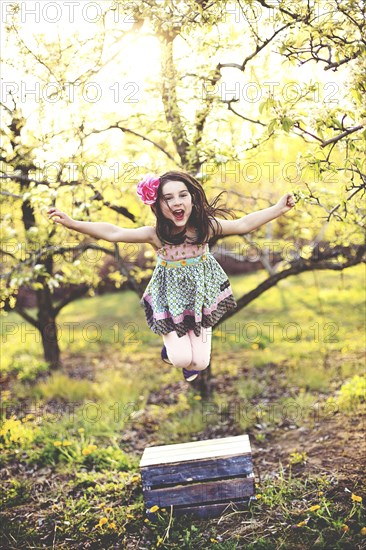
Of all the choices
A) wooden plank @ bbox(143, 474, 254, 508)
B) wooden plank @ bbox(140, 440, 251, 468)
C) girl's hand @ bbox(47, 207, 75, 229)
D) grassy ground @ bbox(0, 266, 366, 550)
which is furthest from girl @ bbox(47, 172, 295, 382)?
grassy ground @ bbox(0, 266, 366, 550)

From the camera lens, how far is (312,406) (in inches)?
211

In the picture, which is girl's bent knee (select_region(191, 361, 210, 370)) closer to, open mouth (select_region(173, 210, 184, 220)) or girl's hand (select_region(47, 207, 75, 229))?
open mouth (select_region(173, 210, 184, 220))

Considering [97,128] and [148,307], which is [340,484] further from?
[97,128]

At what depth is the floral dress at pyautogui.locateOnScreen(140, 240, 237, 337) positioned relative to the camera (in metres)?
3.52

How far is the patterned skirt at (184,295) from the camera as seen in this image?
3520 millimetres

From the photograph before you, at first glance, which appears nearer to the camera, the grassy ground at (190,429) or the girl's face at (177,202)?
the girl's face at (177,202)

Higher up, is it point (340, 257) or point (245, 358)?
point (340, 257)

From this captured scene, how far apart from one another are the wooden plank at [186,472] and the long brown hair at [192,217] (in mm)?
1461

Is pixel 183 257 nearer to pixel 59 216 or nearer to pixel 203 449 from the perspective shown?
pixel 59 216

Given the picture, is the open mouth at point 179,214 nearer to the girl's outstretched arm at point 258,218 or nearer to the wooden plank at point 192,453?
the girl's outstretched arm at point 258,218

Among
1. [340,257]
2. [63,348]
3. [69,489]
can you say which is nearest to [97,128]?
[340,257]

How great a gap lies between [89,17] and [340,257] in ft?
9.86

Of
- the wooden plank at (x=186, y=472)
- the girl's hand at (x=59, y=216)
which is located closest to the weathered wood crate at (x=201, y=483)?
the wooden plank at (x=186, y=472)

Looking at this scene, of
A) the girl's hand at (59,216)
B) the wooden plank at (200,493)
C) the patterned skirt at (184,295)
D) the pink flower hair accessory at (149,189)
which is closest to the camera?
the girl's hand at (59,216)
